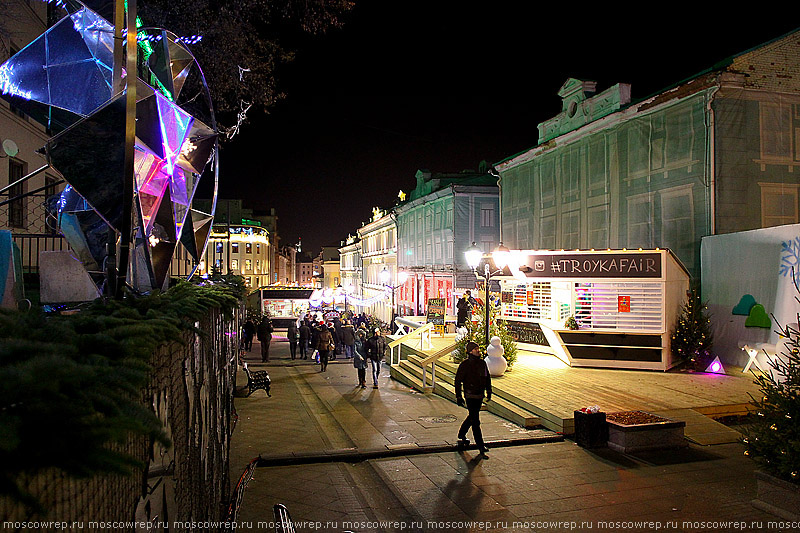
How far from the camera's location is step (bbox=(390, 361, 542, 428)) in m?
11.2

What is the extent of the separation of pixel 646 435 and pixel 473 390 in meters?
2.92

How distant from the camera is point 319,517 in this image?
6.82 m

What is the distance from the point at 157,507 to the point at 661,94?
63.6 feet

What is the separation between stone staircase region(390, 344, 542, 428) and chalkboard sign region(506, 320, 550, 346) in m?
2.74

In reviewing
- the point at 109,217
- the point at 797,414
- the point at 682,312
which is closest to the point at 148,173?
the point at 109,217

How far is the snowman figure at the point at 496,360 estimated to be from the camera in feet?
48.3

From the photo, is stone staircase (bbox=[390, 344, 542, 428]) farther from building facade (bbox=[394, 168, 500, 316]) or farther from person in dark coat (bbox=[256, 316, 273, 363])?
building facade (bbox=[394, 168, 500, 316])

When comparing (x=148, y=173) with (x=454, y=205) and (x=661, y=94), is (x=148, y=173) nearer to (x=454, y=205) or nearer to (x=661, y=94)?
(x=661, y=94)

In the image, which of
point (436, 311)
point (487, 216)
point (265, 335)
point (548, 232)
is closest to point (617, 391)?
point (548, 232)

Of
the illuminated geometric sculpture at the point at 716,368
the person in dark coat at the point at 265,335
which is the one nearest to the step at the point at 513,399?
the illuminated geometric sculpture at the point at 716,368

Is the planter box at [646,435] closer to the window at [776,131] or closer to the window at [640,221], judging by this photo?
the window at [640,221]

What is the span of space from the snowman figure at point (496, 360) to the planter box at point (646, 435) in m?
5.35

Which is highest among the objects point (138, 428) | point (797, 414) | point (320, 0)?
point (320, 0)

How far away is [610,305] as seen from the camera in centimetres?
1662
